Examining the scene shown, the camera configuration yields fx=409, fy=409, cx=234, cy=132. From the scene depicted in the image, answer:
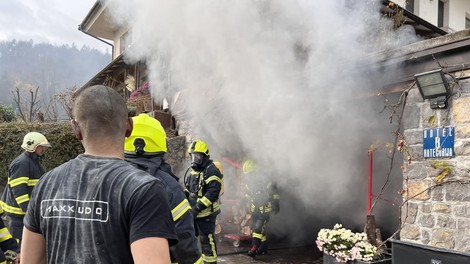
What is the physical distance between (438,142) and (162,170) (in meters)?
2.95

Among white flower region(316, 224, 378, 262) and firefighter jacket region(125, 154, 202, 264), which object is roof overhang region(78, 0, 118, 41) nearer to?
white flower region(316, 224, 378, 262)

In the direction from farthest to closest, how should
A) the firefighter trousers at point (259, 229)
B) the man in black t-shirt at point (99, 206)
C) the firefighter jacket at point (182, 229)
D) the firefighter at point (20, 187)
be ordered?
the firefighter trousers at point (259, 229)
the firefighter at point (20, 187)
the firefighter jacket at point (182, 229)
the man in black t-shirt at point (99, 206)

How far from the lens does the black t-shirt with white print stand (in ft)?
4.41

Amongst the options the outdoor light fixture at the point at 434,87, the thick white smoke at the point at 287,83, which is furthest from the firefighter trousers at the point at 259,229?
the outdoor light fixture at the point at 434,87

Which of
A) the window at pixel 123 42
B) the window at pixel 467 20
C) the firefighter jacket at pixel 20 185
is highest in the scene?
the window at pixel 467 20

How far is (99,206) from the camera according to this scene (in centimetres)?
137

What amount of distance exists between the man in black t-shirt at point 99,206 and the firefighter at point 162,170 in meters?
0.81

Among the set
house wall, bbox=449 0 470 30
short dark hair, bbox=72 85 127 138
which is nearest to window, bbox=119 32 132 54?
house wall, bbox=449 0 470 30

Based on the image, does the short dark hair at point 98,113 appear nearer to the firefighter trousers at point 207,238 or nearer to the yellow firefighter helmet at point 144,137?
the yellow firefighter helmet at point 144,137

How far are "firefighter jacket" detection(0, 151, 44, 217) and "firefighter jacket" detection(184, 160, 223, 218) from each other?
1926mm

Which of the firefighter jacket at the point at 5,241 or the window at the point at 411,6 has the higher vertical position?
the window at the point at 411,6

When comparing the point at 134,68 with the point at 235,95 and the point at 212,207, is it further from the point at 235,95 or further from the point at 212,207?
the point at 212,207

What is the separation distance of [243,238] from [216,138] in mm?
2078

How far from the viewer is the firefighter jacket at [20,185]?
4461 millimetres
